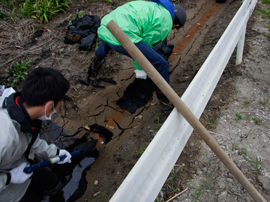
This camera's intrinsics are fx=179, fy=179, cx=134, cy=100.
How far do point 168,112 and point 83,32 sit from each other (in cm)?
231

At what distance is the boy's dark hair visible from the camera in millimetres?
1333

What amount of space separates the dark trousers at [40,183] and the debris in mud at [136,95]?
4.86 ft

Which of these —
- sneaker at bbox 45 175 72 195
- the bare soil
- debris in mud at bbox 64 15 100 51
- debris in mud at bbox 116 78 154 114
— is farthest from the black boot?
sneaker at bbox 45 175 72 195

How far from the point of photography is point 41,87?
133 cm

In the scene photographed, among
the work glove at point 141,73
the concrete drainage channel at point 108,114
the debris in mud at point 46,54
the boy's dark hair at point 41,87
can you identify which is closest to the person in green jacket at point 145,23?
the work glove at point 141,73

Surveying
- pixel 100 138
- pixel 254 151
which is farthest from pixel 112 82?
pixel 254 151

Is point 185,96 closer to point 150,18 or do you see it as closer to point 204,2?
point 150,18

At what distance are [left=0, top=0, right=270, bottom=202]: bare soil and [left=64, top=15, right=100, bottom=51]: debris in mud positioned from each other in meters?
0.18

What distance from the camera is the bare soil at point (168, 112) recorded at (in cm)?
173

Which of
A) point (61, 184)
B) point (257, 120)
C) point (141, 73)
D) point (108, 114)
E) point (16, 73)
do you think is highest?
point (16, 73)

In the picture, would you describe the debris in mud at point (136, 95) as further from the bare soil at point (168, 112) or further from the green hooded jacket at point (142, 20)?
the green hooded jacket at point (142, 20)

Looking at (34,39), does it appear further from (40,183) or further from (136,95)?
(40,183)

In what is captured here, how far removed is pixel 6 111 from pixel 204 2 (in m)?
6.11

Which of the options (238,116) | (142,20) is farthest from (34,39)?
(238,116)
